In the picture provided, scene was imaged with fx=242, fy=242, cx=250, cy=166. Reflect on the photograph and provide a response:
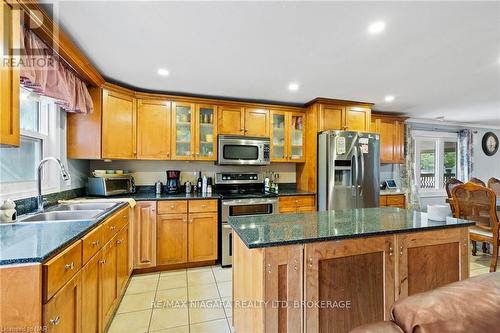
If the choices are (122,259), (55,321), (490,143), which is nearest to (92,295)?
(55,321)

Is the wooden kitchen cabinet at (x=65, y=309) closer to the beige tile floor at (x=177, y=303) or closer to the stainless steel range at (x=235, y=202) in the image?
the beige tile floor at (x=177, y=303)

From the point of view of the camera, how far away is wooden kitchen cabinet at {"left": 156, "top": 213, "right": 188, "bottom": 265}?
2.93m

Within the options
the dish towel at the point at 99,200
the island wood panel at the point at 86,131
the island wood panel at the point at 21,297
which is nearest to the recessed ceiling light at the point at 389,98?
the dish towel at the point at 99,200

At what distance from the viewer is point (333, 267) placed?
4.63ft

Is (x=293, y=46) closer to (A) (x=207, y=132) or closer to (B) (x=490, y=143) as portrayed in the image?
(A) (x=207, y=132)

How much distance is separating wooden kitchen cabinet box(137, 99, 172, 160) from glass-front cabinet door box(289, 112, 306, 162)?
1863mm

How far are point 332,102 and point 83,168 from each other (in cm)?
352

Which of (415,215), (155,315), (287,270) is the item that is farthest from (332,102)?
(155,315)

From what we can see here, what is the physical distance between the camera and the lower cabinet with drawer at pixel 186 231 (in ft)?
9.63

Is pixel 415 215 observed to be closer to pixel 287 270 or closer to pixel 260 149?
pixel 287 270

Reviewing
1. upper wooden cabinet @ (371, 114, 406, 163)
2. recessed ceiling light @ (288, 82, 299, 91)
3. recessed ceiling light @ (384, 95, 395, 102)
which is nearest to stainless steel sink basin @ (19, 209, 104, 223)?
recessed ceiling light @ (288, 82, 299, 91)

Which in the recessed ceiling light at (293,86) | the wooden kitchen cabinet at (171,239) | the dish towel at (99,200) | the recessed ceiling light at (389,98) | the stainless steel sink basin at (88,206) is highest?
the recessed ceiling light at (293,86)

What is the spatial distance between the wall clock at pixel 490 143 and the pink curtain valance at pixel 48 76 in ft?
25.4

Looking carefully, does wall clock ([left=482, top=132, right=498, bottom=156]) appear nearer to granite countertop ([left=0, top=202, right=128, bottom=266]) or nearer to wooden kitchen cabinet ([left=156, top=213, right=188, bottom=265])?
wooden kitchen cabinet ([left=156, top=213, right=188, bottom=265])
